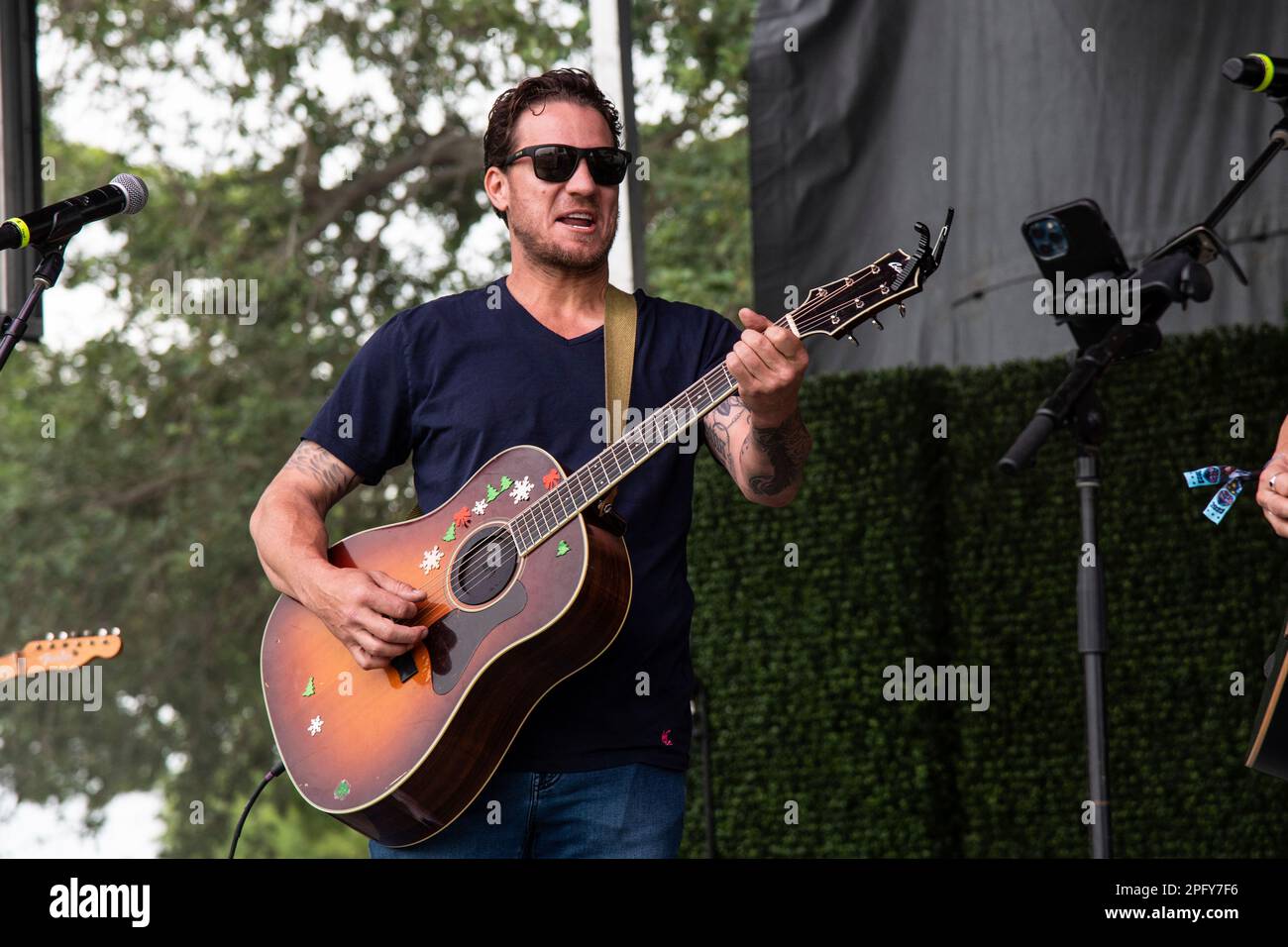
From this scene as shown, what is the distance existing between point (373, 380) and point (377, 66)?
770 centimetres

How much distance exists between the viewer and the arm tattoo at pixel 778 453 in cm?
281

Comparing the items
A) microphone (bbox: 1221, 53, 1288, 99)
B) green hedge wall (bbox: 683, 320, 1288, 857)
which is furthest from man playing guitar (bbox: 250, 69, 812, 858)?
green hedge wall (bbox: 683, 320, 1288, 857)

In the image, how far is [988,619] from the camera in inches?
199

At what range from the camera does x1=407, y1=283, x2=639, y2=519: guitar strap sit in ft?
9.41

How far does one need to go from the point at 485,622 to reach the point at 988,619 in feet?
8.69

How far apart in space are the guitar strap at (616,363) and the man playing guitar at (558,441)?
0.9 inches

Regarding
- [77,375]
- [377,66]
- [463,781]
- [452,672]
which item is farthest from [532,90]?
[77,375]

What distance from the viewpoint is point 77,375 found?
35.7ft

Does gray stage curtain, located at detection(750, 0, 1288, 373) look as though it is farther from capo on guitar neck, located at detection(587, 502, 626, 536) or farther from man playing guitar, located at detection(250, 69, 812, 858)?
capo on guitar neck, located at detection(587, 502, 626, 536)

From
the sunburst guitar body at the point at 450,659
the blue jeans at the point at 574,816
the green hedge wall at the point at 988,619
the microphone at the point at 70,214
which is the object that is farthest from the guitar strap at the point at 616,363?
the green hedge wall at the point at 988,619

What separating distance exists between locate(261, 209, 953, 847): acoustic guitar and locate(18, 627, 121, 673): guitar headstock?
3.91 ft

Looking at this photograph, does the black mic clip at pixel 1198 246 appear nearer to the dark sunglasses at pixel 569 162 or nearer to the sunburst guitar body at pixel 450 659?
the dark sunglasses at pixel 569 162

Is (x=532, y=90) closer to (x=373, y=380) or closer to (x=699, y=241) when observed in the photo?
(x=373, y=380)

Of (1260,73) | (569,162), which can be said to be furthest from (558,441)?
(1260,73)
